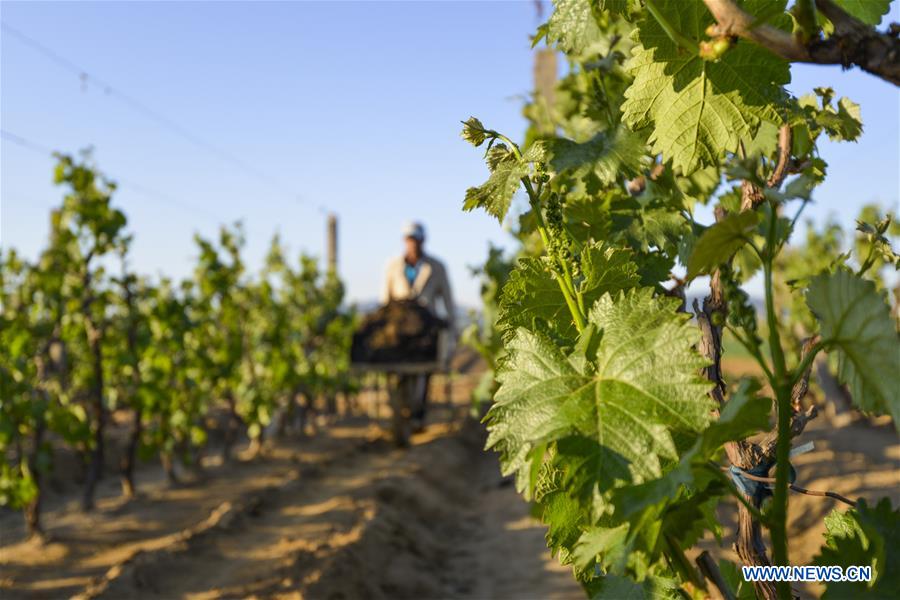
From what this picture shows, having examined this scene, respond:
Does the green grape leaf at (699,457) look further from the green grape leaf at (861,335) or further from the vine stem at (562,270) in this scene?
the vine stem at (562,270)

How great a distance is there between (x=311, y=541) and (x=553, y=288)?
4.60 meters

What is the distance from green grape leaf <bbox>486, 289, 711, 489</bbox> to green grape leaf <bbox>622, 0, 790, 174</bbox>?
42 centimetres

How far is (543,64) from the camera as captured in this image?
9484 mm

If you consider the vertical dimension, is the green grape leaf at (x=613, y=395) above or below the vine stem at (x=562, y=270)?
below

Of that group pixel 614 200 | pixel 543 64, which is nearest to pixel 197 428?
pixel 543 64

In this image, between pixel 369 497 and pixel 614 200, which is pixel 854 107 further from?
pixel 369 497

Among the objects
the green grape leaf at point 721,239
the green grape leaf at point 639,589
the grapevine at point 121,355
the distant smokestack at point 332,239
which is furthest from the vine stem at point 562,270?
the distant smokestack at point 332,239

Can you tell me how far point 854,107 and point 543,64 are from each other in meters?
8.06

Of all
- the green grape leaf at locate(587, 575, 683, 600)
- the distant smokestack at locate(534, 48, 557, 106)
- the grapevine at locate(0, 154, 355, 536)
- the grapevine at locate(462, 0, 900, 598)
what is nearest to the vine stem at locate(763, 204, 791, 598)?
the grapevine at locate(462, 0, 900, 598)

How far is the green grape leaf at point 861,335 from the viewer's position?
3.12 feet

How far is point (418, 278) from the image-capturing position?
9.08 metres

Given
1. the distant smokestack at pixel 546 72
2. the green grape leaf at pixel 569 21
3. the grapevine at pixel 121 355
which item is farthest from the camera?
the distant smokestack at pixel 546 72

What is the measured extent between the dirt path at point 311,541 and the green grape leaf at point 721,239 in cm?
351

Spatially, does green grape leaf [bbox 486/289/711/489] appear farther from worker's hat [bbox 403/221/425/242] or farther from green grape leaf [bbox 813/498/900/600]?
worker's hat [bbox 403/221/425/242]
